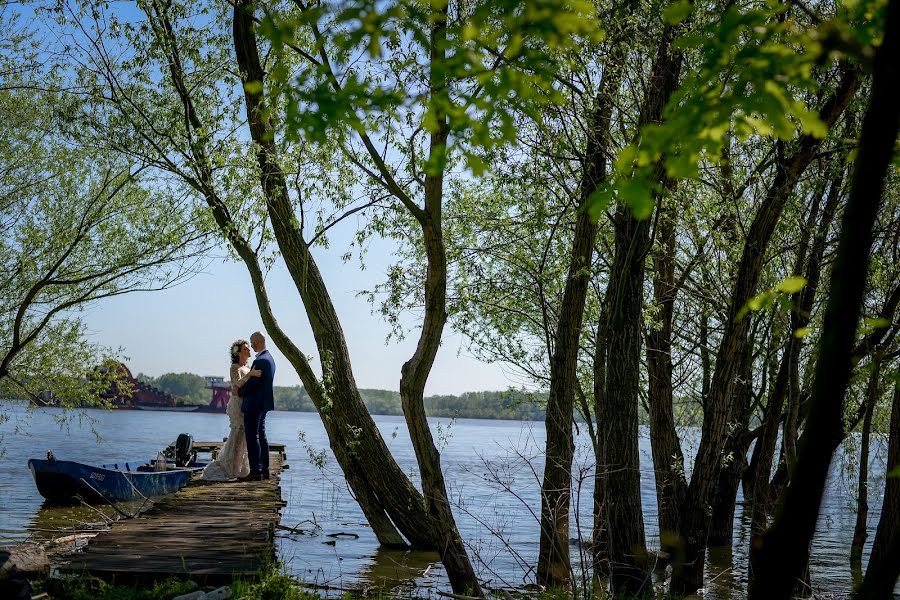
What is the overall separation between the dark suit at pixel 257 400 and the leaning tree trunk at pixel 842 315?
35.8 ft

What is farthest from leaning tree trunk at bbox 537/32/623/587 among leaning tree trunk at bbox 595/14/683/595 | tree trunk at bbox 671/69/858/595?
tree trunk at bbox 671/69/858/595

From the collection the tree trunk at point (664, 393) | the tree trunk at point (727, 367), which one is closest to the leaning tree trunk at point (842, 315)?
the tree trunk at point (727, 367)

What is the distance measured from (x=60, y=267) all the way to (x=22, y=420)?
14.6 feet

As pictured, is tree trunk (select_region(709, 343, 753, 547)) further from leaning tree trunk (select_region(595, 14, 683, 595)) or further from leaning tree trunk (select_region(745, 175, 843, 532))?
leaning tree trunk (select_region(595, 14, 683, 595))

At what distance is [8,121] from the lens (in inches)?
685

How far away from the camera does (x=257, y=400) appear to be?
41.1 feet

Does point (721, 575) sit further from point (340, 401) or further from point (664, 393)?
point (340, 401)

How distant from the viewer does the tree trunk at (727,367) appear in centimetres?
874

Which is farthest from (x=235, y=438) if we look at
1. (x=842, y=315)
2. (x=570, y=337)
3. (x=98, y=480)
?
(x=842, y=315)

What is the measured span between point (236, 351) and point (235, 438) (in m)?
1.33

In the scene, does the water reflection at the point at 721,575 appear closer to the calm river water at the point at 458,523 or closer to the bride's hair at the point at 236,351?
the calm river water at the point at 458,523

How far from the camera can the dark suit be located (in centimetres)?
1253

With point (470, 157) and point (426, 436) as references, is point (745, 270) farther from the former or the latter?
point (470, 157)

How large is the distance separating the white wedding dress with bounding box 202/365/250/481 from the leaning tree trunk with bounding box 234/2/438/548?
2.15 metres
